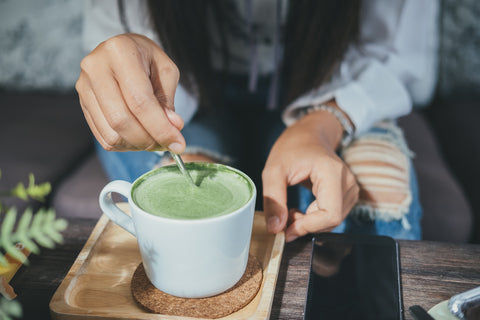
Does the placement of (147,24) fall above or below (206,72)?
above

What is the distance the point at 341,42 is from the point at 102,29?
2.07 ft

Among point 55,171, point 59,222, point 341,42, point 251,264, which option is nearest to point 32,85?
point 55,171

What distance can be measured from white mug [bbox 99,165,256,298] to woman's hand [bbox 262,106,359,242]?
118mm

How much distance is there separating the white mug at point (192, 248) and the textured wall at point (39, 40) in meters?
1.17

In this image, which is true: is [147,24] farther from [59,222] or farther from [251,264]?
[59,222]

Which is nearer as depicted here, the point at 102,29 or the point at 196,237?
the point at 196,237

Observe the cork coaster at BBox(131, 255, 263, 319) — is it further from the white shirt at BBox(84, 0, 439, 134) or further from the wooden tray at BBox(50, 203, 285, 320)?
the white shirt at BBox(84, 0, 439, 134)

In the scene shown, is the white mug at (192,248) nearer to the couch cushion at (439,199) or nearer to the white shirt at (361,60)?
the white shirt at (361,60)

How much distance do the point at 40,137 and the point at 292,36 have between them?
0.86 m

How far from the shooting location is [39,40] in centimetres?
151

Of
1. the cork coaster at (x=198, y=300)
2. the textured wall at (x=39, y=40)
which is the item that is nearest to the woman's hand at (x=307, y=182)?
the cork coaster at (x=198, y=300)

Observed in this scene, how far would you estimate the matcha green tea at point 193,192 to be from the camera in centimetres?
51

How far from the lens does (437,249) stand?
2.09 feet

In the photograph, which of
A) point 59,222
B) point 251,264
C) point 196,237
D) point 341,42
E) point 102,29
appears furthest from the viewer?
point 102,29
